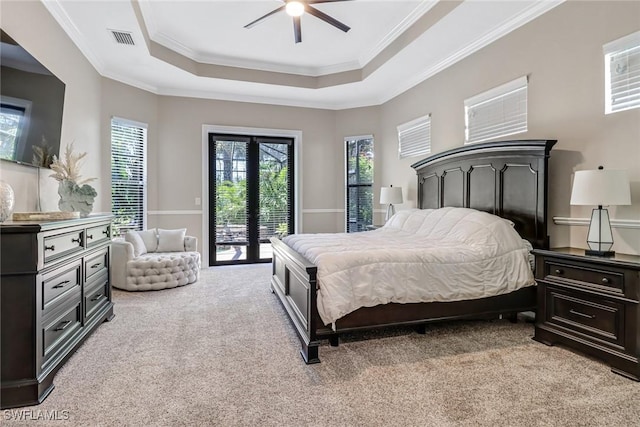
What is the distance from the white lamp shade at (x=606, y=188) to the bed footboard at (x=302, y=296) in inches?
81.4

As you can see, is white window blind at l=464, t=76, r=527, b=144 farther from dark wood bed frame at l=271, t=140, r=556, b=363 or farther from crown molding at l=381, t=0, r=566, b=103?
crown molding at l=381, t=0, r=566, b=103

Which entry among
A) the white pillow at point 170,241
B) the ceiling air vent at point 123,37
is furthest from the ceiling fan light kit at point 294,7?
the white pillow at point 170,241

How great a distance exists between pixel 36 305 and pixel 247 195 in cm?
451

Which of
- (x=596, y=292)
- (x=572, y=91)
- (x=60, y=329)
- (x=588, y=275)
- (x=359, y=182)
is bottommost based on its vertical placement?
(x=60, y=329)

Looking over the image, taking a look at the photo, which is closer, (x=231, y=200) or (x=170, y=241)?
(x=170, y=241)

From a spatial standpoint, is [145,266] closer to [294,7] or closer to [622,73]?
[294,7]

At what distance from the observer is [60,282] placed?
231 cm

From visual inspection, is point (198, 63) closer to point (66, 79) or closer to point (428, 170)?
point (66, 79)

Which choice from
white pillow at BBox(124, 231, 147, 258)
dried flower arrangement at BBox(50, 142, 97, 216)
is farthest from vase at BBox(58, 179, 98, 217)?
white pillow at BBox(124, 231, 147, 258)

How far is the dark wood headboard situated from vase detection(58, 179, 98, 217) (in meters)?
3.94

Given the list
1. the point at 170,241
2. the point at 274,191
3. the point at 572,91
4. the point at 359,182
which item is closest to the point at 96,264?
the point at 170,241

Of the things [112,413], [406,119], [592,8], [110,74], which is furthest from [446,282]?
[110,74]

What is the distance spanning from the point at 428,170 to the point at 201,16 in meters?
3.56

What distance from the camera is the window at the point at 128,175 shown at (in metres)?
5.21
